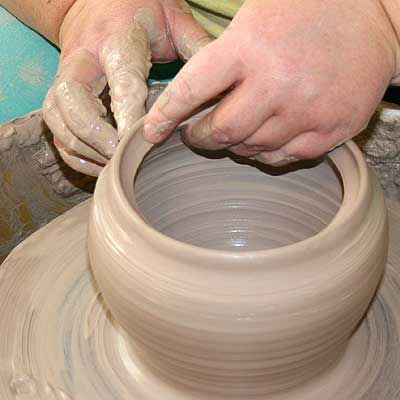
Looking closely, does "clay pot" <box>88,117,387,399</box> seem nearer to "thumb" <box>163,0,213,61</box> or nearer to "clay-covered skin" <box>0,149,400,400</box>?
"clay-covered skin" <box>0,149,400,400</box>

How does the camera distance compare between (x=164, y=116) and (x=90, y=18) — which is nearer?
(x=164, y=116)

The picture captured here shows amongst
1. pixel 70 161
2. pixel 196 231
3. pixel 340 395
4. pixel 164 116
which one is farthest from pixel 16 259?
pixel 340 395

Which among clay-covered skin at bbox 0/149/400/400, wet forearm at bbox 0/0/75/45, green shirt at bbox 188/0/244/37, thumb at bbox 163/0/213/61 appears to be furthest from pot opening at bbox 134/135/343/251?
wet forearm at bbox 0/0/75/45

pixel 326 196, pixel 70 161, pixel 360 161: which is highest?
pixel 360 161

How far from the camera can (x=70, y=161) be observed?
1254 mm

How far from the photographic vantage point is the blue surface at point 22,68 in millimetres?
1550

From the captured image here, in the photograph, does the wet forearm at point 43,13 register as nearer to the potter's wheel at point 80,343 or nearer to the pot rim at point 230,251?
the potter's wheel at point 80,343

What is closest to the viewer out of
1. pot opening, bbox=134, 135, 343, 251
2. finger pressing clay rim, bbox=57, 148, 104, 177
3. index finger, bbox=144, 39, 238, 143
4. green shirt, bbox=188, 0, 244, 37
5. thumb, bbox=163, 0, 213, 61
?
index finger, bbox=144, 39, 238, 143

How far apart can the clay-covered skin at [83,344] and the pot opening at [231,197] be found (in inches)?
6.8

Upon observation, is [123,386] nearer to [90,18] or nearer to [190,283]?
[190,283]

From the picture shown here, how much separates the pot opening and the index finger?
88 mm

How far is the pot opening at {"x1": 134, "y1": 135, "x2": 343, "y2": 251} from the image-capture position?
1.04m

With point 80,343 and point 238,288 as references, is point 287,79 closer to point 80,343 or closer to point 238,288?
point 238,288

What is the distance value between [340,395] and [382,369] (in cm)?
8
